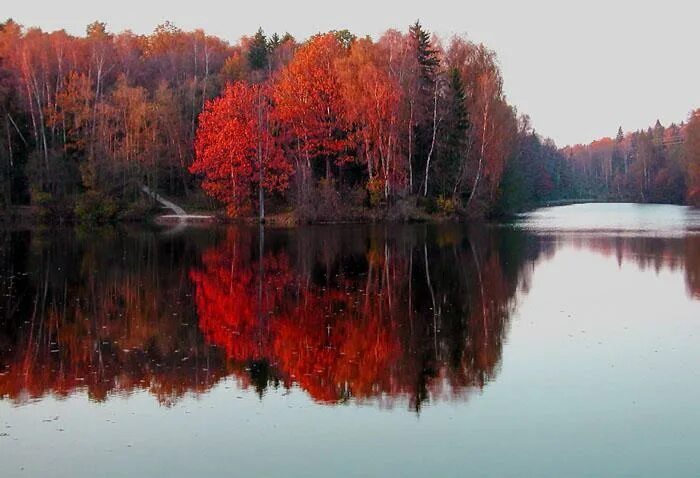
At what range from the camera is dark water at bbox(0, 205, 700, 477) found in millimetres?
9461

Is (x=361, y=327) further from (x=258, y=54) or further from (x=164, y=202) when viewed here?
(x=258, y=54)

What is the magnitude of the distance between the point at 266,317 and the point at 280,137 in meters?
40.9

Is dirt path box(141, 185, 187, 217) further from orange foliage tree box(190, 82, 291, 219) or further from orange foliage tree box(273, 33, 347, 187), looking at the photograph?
orange foliage tree box(273, 33, 347, 187)

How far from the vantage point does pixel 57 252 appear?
34.2m

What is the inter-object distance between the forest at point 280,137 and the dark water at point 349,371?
1151 inches

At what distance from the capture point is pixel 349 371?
13195mm

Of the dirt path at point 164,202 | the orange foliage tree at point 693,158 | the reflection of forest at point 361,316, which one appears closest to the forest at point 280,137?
the dirt path at point 164,202

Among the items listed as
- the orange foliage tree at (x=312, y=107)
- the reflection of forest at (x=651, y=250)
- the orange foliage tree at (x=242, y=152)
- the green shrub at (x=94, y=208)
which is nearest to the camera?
the reflection of forest at (x=651, y=250)

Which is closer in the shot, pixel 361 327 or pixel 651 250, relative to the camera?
pixel 361 327

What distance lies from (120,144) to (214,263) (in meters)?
33.7

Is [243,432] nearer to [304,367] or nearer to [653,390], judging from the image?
[304,367]

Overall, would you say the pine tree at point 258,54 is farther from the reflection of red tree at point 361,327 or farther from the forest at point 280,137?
the reflection of red tree at point 361,327

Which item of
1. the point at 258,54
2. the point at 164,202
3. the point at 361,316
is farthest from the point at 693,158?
the point at 361,316

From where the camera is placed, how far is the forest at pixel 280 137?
55.8 meters
